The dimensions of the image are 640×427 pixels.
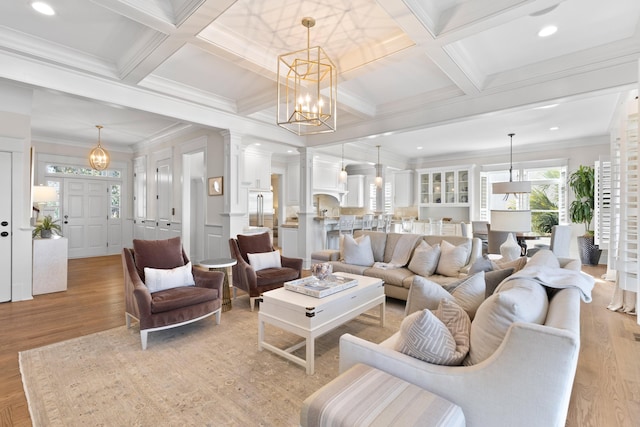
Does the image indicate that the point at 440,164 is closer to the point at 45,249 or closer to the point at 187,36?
the point at 187,36

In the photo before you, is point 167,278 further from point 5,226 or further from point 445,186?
point 445,186

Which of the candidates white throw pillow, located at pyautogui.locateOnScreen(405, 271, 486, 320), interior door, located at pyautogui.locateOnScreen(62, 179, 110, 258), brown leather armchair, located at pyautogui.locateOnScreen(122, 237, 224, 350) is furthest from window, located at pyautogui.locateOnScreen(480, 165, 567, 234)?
interior door, located at pyautogui.locateOnScreen(62, 179, 110, 258)

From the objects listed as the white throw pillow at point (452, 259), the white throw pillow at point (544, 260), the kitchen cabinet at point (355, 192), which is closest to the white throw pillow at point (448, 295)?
the white throw pillow at point (544, 260)

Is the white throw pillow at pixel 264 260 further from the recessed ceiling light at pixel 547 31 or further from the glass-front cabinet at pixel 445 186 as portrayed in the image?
the glass-front cabinet at pixel 445 186

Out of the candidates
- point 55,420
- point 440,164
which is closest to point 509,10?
point 55,420

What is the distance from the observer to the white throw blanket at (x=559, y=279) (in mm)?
1701

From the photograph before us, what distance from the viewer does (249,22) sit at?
9.05 feet

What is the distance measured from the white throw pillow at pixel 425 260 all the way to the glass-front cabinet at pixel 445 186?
17.0 ft

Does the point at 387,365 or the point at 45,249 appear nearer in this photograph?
the point at 387,365

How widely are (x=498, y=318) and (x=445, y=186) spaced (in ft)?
26.5

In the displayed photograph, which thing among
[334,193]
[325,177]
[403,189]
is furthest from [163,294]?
[403,189]

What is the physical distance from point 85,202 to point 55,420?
24.3ft

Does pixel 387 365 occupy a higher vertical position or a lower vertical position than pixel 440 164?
lower

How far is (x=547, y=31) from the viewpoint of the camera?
2.84 meters
